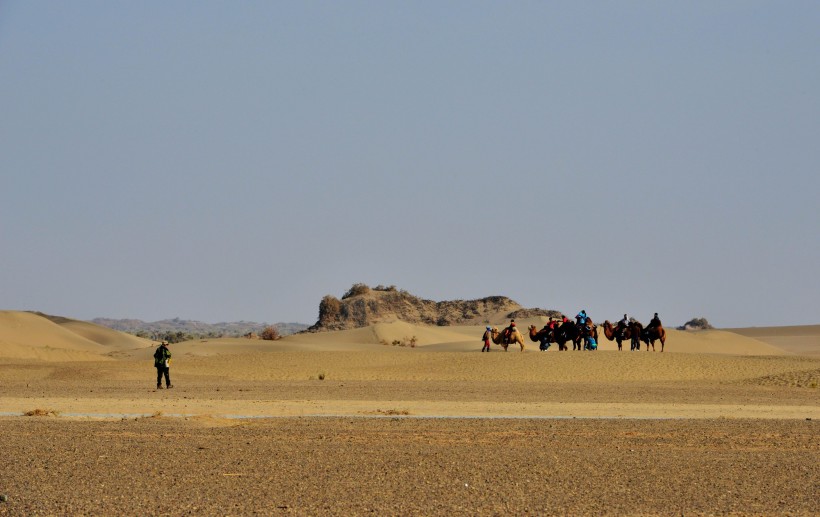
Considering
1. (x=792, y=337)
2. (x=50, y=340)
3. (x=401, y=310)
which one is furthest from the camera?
(x=792, y=337)

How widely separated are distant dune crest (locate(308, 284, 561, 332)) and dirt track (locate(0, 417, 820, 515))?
210 ft

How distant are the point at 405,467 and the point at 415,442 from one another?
3.18 meters

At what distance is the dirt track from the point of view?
1362 cm

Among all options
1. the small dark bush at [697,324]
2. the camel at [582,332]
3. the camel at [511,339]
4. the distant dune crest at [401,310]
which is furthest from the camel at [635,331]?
the small dark bush at [697,324]

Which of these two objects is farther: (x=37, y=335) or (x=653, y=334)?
(x=37, y=335)

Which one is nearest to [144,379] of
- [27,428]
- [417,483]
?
[27,428]

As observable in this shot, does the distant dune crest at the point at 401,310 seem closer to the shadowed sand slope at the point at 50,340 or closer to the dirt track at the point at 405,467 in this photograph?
the shadowed sand slope at the point at 50,340

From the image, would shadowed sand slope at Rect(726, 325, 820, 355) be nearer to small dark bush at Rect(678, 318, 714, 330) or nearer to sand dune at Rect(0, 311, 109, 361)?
small dark bush at Rect(678, 318, 714, 330)

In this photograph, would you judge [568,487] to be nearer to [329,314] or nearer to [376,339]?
[376,339]

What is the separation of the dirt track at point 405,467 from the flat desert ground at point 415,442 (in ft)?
0.13

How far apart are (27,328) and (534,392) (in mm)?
47127

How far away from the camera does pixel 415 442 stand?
65.2 feet

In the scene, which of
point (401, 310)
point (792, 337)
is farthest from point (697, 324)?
point (401, 310)

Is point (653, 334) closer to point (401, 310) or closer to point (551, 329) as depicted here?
point (551, 329)
